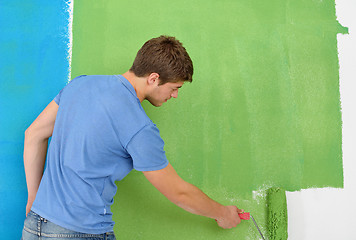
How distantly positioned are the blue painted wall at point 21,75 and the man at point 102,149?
1.30ft

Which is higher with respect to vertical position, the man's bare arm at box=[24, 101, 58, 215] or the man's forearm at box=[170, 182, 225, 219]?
the man's bare arm at box=[24, 101, 58, 215]

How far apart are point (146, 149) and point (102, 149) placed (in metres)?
0.14

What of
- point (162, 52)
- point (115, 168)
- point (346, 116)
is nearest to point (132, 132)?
point (115, 168)

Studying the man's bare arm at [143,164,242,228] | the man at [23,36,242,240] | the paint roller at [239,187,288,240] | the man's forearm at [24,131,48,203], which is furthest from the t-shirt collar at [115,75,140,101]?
the paint roller at [239,187,288,240]

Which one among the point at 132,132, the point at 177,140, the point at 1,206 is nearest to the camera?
the point at 132,132

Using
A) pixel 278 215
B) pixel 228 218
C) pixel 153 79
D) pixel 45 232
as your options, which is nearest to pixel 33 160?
pixel 45 232

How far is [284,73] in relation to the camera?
1.56m

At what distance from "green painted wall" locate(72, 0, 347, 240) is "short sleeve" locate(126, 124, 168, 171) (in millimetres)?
494

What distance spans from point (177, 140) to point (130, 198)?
13.1 inches

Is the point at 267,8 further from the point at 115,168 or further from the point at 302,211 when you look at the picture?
the point at 115,168

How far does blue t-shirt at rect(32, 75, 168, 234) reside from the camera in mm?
969

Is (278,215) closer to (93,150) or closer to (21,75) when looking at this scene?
(93,150)

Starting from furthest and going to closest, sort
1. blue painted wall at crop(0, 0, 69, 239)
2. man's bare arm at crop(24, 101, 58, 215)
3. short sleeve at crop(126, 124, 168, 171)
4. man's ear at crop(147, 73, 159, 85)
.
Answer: blue painted wall at crop(0, 0, 69, 239), man's bare arm at crop(24, 101, 58, 215), man's ear at crop(147, 73, 159, 85), short sleeve at crop(126, 124, 168, 171)

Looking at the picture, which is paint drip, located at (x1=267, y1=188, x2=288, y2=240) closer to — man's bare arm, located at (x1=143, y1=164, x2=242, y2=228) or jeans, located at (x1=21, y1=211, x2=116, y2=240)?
man's bare arm, located at (x1=143, y1=164, x2=242, y2=228)
